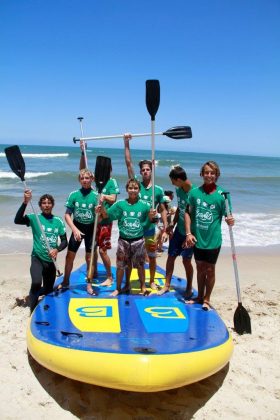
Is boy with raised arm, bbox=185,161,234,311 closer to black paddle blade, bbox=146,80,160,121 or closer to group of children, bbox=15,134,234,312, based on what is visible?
group of children, bbox=15,134,234,312

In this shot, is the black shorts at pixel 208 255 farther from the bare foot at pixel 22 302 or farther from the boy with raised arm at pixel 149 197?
the bare foot at pixel 22 302

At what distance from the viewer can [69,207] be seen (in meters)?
5.20

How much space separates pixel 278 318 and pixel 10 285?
398 cm

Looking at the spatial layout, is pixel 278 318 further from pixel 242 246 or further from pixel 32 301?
pixel 242 246

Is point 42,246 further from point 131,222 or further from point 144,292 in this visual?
point 144,292

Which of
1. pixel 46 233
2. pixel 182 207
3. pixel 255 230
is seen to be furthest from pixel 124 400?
pixel 255 230

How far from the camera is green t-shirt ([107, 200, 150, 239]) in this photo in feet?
16.0

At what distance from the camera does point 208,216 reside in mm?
4551

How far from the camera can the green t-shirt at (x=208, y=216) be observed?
455cm

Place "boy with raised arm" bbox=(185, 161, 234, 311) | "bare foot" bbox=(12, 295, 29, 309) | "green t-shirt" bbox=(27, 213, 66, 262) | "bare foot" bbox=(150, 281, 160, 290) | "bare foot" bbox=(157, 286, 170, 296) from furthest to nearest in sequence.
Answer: "bare foot" bbox=(150, 281, 160, 290), "bare foot" bbox=(12, 295, 29, 309), "bare foot" bbox=(157, 286, 170, 296), "green t-shirt" bbox=(27, 213, 66, 262), "boy with raised arm" bbox=(185, 161, 234, 311)

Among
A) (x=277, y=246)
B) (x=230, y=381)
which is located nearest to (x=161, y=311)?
(x=230, y=381)

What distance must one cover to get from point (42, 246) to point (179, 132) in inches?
97.8

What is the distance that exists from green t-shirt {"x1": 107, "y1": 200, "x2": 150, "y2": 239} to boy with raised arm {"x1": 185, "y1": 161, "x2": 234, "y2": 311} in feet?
2.01

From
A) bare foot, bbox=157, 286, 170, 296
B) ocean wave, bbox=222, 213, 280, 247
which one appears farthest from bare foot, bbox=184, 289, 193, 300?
ocean wave, bbox=222, 213, 280, 247
